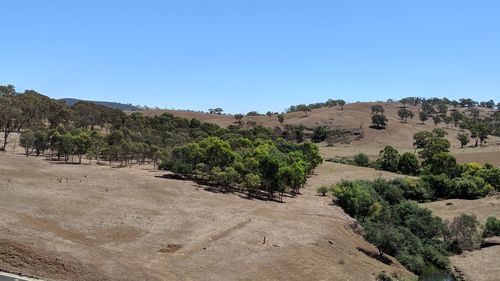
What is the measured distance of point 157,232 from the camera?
50.7m

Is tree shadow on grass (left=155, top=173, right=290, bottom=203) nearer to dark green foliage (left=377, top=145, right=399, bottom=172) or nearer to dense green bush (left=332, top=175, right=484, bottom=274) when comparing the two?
dense green bush (left=332, top=175, right=484, bottom=274)

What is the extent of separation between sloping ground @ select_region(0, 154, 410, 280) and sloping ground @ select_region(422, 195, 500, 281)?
10.2 m

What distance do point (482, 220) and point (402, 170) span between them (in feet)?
166

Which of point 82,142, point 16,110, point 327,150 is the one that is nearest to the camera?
point 82,142

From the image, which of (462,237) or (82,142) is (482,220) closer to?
(462,237)

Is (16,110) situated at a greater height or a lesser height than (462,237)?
greater

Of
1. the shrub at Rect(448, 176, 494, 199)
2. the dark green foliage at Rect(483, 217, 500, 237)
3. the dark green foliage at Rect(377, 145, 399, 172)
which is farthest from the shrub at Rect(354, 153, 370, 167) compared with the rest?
the dark green foliage at Rect(483, 217, 500, 237)

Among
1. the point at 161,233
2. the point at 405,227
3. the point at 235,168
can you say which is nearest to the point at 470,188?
the point at 405,227

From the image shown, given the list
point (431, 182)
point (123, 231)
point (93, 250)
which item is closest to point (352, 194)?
point (431, 182)

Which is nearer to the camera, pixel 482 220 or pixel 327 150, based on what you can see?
pixel 482 220

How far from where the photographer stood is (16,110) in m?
100

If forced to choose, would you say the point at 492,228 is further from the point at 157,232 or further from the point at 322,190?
the point at 157,232

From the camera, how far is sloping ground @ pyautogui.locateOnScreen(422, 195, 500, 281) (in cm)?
5772

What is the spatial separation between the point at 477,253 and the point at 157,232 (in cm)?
4273
